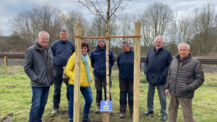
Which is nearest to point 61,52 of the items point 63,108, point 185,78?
point 63,108

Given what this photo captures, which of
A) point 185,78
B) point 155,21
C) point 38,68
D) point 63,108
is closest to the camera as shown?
point 185,78

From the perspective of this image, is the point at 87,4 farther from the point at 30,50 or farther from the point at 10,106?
the point at 10,106

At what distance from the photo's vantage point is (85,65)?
3457 mm

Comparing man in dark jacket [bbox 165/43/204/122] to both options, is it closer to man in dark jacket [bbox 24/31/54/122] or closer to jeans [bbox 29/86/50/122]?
man in dark jacket [bbox 24/31/54/122]

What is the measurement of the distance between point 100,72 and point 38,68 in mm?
1510

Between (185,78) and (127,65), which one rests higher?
(127,65)

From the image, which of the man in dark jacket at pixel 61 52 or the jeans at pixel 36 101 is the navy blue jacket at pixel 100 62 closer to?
the man in dark jacket at pixel 61 52

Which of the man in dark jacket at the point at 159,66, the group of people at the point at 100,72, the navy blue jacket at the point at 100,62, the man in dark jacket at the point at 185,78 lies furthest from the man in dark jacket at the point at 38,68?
the man in dark jacket at the point at 185,78

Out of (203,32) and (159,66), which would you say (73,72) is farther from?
(203,32)

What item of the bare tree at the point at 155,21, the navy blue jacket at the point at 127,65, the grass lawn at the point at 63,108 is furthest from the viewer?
the bare tree at the point at 155,21

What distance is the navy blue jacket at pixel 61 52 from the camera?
4.01 meters

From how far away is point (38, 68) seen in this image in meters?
3.33

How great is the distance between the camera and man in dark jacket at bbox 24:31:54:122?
3234 millimetres

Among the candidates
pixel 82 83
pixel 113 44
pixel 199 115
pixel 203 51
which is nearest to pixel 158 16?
pixel 203 51
